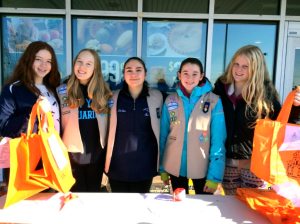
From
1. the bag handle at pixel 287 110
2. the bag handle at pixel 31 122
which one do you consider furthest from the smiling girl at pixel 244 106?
the bag handle at pixel 31 122

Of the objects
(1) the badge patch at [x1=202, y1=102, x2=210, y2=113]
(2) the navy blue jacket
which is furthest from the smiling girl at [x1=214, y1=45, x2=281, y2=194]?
(2) the navy blue jacket

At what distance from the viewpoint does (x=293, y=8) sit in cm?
409

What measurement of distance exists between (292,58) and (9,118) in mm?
3746

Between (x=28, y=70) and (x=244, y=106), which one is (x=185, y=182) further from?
(x=28, y=70)

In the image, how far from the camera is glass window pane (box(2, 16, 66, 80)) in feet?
13.3

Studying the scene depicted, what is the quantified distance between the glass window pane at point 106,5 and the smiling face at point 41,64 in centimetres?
208

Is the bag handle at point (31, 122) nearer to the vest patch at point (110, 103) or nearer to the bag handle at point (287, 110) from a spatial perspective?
the vest patch at point (110, 103)

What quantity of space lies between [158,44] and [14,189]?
3080 millimetres

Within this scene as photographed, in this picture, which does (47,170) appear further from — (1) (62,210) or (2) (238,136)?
(2) (238,136)

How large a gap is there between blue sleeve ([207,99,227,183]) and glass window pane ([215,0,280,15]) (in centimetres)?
249

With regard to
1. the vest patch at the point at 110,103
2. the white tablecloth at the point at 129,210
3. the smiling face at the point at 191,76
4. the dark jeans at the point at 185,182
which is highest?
the smiling face at the point at 191,76

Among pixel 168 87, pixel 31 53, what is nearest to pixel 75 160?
pixel 31 53

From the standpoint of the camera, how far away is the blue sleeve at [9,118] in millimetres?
1959

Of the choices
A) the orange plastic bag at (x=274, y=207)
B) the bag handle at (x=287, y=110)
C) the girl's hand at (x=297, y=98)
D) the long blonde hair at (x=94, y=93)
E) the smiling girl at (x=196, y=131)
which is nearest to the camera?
the orange plastic bag at (x=274, y=207)
